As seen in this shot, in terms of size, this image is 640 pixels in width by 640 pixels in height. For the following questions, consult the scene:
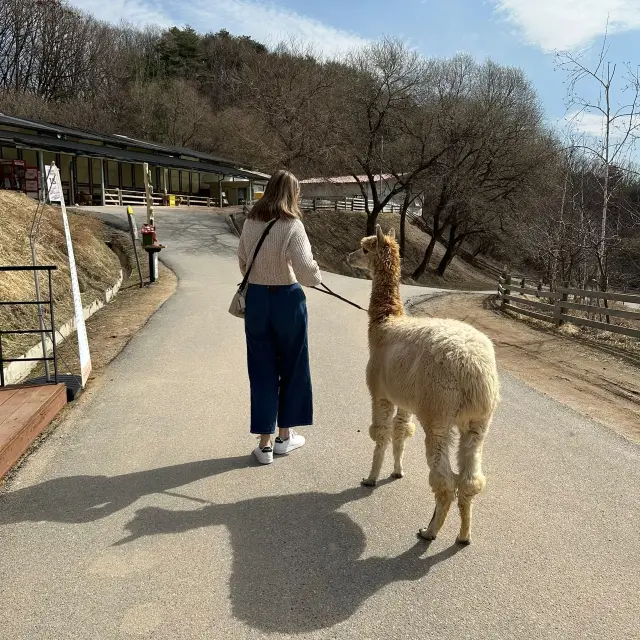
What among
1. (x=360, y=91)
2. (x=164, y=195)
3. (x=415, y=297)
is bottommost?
(x=415, y=297)

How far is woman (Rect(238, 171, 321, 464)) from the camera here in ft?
12.6

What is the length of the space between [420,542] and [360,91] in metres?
34.6

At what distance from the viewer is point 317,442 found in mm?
4598

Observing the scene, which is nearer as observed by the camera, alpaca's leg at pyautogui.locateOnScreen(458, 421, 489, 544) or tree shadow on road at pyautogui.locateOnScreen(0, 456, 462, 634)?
tree shadow on road at pyautogui.locateOnScreen(0, 456, 462, 634)

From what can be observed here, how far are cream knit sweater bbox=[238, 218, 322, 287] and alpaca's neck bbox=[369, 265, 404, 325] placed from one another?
47 centimetres

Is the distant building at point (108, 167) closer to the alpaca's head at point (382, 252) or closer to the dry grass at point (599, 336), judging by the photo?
the dry grass at point (599, 336)

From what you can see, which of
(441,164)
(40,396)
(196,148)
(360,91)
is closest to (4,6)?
(196,148)

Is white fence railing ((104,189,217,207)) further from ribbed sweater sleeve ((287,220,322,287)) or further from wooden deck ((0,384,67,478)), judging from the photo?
ribbed sweater sleeve ((287,220,322,287))

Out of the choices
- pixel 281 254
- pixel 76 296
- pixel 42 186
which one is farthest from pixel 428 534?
pixel 42 186

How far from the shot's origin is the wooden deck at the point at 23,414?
395 centimetres

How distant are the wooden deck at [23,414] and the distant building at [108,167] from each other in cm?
2125

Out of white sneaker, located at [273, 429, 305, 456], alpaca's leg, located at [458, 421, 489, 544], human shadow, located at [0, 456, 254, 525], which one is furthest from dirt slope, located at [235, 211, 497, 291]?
alpaca's leg, located at [458, 421, 489, 544]

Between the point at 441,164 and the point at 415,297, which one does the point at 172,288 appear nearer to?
the point at 415,297

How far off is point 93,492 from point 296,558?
5.36 feet
